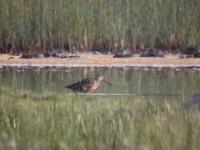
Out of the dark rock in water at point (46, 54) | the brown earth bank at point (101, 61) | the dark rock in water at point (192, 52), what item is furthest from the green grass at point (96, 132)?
the dark rock in water at point (192, 52)

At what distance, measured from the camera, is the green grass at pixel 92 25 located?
11.2 metres

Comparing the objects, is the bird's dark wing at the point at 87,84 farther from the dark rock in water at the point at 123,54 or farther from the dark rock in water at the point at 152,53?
the dark rock in water at the point at 152,53

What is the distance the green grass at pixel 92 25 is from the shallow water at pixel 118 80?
62 centimetres

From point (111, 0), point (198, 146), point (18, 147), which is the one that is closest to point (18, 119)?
point (18, 147)

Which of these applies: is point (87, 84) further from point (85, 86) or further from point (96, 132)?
point (96, 132)

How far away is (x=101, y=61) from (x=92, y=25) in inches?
23.7

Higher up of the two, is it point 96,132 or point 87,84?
point 96,132

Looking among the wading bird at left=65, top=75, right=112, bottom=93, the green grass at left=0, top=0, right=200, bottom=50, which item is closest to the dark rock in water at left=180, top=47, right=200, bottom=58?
the green grass at left=0, top=0, right=200, bottom=50

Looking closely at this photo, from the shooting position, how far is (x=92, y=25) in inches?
444

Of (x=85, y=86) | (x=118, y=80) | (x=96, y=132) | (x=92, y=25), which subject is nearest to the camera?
(x=96, y=132)

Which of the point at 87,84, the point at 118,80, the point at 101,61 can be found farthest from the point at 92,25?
the point at 87,84

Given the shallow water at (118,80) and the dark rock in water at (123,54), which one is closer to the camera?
the shallow water at (118,80)

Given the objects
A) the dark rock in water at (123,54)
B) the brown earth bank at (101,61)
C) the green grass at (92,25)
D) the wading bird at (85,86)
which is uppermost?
the green grass at (92,25)

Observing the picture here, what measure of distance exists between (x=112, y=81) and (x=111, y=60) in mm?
1870
